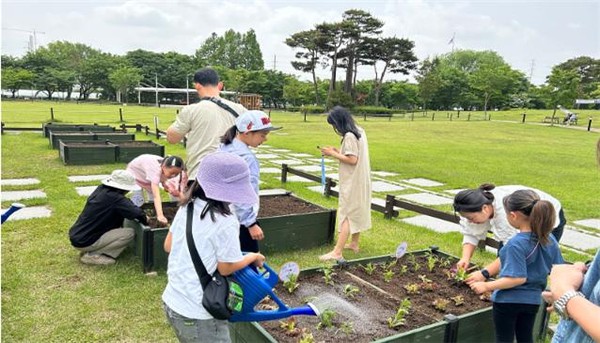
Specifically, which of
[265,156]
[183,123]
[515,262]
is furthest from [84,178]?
[515,262]

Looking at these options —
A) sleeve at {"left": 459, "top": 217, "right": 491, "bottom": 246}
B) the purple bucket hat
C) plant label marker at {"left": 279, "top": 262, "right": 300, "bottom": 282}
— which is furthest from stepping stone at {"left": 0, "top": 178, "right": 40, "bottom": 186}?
sleeve at {"left": 459, "top": 217, "right": 491, "bottom": 246}

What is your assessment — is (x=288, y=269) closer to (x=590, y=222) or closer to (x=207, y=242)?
(x=207, y=242)

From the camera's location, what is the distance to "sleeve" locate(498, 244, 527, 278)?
2.30 m

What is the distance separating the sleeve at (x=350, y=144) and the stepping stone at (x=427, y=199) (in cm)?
337

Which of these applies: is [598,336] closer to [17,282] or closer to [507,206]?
[507,206]

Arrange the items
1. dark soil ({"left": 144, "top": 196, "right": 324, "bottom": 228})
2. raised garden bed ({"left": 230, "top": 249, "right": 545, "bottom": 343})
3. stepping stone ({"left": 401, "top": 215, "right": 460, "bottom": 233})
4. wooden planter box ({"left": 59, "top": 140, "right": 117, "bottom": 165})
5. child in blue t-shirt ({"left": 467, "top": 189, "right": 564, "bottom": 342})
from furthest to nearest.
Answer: wooden planter box ({"left": 59, "top": 140, "right": 117, "bottom": 165}), stepping stone ({"left": 401, "top": 215, "right": 460, "bottom": 233}), dark soil ({"left": 144, "top": 196, "right": 324, "bottom": 228}), raised garden bed ({"left": 230, "top": 249, "right": 545, "bottom": 343}), child in blue t-shirt ({"left": 467, "top": 189, "right": 564, "bottom": 342})

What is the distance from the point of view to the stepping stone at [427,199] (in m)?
7.15

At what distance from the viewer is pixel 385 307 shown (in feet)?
9.74

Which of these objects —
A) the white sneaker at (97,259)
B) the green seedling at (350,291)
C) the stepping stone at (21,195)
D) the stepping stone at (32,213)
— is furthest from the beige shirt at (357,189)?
the stepping stone at (21,195)

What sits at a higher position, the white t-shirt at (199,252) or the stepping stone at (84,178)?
the white t-shirt at (199,252)

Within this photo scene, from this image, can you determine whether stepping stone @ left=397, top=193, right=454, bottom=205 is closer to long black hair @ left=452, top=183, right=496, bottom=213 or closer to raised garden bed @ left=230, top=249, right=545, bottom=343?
raised garden bed @ left=230, top=249, right=545, bottom=343

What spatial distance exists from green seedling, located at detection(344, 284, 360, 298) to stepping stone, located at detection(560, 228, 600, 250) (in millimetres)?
3459

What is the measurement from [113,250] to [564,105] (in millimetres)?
36881

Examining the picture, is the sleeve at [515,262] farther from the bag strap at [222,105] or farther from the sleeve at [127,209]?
the sleeve at [127,209]
